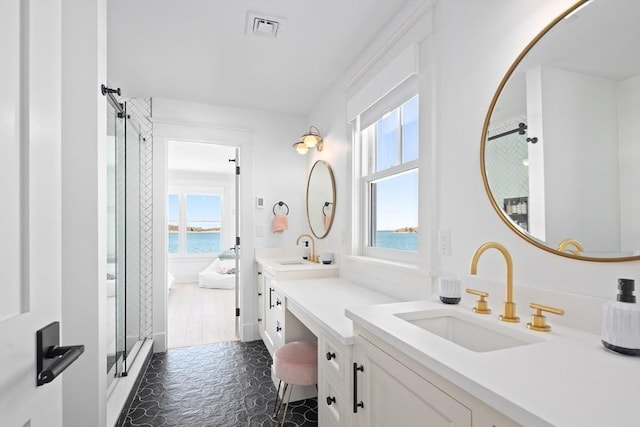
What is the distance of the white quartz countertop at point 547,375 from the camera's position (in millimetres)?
580

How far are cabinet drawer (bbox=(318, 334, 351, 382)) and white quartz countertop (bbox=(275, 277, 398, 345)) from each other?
1.8 inches

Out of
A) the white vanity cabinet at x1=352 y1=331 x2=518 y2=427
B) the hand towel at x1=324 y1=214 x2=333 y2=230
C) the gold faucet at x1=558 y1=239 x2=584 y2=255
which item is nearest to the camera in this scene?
the white vanity cabinet at x1=352 y1=331 x2=518 y2=427

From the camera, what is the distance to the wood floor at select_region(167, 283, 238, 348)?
11.7 ft

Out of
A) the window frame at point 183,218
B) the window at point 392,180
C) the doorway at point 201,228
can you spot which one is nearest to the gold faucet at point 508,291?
the window at point 392,180

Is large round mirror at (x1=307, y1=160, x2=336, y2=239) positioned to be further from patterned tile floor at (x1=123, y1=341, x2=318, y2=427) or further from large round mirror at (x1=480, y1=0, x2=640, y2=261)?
large round mirror at (x1=480, y1=0, x2=640, y2=261)

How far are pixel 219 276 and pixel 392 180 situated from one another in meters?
4.87

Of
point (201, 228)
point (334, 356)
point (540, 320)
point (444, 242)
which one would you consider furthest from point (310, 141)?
point (201, 228)

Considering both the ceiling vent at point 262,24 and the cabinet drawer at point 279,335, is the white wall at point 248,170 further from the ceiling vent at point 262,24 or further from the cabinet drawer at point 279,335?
the ceiling vent at point 262,24

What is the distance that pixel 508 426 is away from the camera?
2.12ft

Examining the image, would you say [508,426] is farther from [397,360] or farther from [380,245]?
[380,245]

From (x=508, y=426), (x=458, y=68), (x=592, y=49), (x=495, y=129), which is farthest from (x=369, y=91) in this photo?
(x=508, y=426)

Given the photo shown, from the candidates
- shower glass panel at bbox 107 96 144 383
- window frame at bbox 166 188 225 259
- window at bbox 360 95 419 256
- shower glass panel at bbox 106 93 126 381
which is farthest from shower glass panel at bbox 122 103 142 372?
window frame at bbox 166 188 225 259

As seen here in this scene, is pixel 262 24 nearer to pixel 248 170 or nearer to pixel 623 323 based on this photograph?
pixel 248 170

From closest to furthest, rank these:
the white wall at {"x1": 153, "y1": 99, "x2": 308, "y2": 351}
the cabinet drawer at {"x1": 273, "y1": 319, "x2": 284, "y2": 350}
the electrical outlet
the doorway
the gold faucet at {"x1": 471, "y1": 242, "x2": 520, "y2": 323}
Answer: the gold faucet at {"x1": 471, "y1": 242, "x2": 520, "y2": 323} → the electrical outlet → the cabinet drawer at {"x1": 273, "y1": 319, "x2": 284, "y2": 350} → the white wall at {"x1": 153, "y1": 99, "x2": 308, "y2": 351} → the doorway
